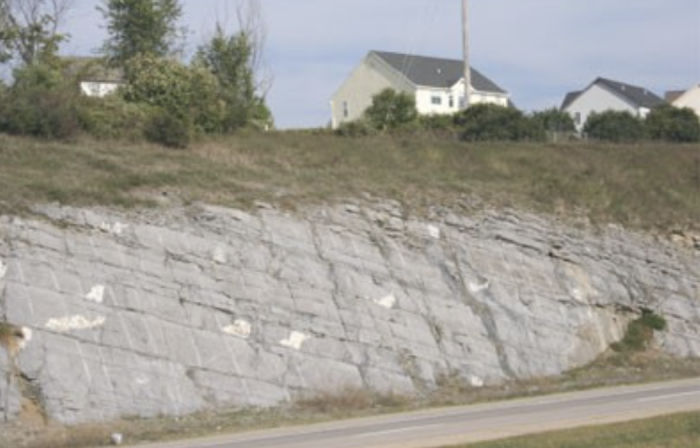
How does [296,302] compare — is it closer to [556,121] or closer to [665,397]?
[665,397]

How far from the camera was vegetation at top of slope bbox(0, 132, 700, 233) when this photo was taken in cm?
2862

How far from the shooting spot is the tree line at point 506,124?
4284 centimetres

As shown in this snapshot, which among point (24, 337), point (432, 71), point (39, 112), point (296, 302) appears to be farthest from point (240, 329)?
point (432, 71)

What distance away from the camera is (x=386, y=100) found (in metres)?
45.2

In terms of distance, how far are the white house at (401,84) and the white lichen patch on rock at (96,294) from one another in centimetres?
5244

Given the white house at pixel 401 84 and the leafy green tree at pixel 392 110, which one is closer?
the leafy green tree at pixel 392 110

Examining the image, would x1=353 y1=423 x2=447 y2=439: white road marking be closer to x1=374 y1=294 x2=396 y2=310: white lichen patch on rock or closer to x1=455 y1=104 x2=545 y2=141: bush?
x1=374 y1=294 x2=396 y2=310: white lichen patch on rock

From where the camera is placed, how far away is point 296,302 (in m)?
27.5

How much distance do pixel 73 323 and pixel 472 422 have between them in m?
8.86

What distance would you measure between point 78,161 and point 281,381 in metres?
8.63

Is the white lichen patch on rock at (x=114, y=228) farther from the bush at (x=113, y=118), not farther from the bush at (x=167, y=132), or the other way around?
the bush at (x=167, y=132)

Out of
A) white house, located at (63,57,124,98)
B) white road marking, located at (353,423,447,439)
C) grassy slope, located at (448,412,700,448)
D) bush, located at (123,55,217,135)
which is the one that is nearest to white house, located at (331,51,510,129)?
white house, located at (63,57,124,98)

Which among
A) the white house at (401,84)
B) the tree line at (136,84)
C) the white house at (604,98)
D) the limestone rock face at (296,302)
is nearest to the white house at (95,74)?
the tree line at (136,84)

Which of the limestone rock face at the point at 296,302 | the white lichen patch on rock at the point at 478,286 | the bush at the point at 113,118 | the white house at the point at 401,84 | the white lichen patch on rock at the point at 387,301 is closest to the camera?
the limestone rock face at the point at 296,302
